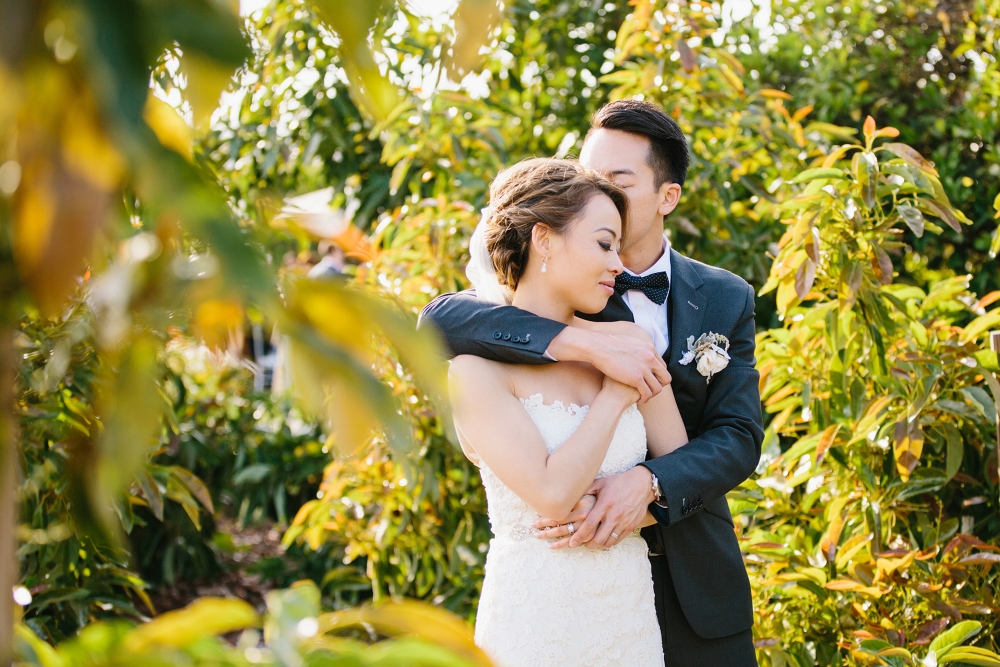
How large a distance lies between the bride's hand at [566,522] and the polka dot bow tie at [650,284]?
63 centimetres

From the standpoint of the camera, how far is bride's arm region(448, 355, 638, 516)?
1.90 m

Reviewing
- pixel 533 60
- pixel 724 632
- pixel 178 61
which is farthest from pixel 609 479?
pixel 533 60

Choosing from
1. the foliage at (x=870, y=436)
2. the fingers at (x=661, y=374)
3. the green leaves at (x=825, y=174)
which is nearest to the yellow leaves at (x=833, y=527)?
the foliage at (x=870, y=436)

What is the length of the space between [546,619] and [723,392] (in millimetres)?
680

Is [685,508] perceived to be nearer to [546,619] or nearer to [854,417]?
[546,619]

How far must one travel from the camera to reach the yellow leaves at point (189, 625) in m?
0.63

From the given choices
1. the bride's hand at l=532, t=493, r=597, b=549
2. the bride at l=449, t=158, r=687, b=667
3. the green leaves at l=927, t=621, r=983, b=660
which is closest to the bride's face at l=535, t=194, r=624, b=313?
the bride at l=449, t=158, r=687, b=667

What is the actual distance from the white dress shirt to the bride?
0.69ft

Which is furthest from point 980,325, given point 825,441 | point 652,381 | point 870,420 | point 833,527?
point 652,381

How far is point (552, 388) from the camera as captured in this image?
209cm

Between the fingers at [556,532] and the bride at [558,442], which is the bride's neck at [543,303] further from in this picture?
the fingers at [556,532]

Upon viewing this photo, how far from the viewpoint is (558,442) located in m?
2.00

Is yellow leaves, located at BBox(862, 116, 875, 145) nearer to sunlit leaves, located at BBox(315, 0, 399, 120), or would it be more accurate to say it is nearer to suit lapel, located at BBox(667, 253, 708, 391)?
suit lapel, located at BBox(667, 253, 708, 391)

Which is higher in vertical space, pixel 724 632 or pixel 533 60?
pixel 533 60
